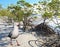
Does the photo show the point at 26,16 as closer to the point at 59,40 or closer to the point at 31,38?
the point at 31,38

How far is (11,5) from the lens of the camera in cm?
845

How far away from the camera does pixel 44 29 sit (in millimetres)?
8141

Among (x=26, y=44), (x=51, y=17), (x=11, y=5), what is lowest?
(x=26, y=44)

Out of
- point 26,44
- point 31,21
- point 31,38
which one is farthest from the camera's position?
point 31,21

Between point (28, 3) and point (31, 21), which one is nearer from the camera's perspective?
point (28, 3)

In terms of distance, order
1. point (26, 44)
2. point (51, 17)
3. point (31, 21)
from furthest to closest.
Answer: point (31, 21)
point (51, 17)
point (26, 44)

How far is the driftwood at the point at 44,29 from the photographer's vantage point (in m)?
7.76

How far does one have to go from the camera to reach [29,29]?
866 centimetres

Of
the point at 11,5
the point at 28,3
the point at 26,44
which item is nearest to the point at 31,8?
the point at 28,3

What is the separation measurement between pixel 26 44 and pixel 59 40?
3.63ft

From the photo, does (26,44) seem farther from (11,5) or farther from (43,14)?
(11,5)

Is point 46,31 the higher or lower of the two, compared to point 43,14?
lower

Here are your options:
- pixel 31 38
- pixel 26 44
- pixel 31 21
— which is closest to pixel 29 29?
pixel 31 21

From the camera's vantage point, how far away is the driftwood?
305 inches
